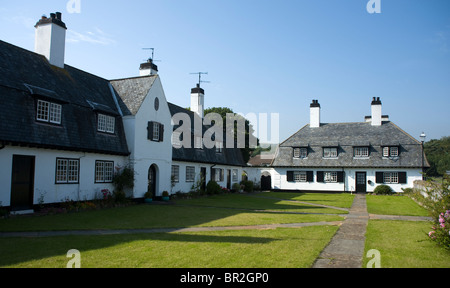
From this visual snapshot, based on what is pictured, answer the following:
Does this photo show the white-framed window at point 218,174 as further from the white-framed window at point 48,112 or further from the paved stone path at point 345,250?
the paved stone path at point 345,250

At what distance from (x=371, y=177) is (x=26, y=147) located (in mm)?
33107

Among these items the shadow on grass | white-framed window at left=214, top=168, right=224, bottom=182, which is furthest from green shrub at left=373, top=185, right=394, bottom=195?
the shadow on grass

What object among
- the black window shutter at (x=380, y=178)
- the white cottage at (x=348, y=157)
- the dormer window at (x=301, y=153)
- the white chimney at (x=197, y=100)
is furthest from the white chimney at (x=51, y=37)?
the black window shutter at (x=380, y=178)

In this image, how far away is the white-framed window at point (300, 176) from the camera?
131 ft

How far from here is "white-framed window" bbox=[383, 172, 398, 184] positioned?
3584 cm

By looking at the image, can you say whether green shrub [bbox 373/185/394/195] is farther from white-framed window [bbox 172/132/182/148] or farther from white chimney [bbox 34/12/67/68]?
white chimney [bbox 34/12/67/68]

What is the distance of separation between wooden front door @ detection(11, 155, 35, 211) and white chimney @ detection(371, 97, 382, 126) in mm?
35826

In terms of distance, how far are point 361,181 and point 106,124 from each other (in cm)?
2842

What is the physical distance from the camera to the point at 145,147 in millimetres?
22094

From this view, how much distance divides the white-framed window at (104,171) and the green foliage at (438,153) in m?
75.7

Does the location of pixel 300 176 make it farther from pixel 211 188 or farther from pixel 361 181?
pixel 211 188

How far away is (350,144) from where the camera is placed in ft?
128
